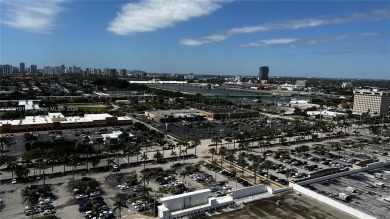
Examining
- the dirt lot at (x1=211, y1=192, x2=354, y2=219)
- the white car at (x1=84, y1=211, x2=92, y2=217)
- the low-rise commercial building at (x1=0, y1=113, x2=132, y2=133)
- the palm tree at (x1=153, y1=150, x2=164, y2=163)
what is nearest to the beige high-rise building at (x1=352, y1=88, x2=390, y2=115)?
the low-rise commercial building at (x1=0, y1=113, x2=132, y2=133)

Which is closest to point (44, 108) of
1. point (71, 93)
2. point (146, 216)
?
point (71, 93)

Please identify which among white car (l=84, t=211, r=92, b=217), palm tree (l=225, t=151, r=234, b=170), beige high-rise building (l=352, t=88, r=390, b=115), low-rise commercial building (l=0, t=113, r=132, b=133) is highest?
beige high-rise building (l=352, t=88, r=390, b=115)

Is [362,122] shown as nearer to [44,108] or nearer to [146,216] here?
[146,216]

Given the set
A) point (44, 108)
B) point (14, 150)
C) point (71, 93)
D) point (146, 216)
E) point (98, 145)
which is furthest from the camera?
point (71, 93)

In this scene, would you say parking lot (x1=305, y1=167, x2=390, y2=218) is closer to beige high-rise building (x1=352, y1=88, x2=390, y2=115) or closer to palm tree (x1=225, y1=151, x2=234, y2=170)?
palm tree (x1=225, y1=151, x2=234, y2=170)

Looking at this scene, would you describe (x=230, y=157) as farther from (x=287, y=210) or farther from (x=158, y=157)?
(x=287, y=210)

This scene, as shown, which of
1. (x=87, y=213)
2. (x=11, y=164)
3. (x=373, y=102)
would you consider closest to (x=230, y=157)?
(x=87, y=213)
